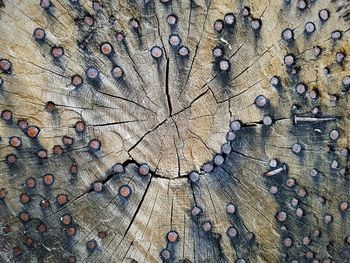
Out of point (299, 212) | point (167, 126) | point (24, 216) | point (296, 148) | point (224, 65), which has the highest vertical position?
point (224, 65)

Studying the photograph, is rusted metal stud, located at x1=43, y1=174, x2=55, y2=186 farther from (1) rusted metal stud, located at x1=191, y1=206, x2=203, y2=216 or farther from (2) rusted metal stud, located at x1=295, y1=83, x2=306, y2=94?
(2) rusted metal stud, located at x1=295, y1=83, x2=306, y2=94

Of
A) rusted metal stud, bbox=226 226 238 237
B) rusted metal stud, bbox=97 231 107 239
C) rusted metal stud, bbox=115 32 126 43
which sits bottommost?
rusted metal stud, bbox=226 226 238 237

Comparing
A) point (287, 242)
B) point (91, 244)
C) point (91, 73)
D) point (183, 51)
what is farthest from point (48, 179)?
point (287, 242)

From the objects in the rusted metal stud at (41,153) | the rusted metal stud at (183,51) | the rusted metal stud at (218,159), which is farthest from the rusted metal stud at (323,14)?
the rusted metal stud at (41,153)

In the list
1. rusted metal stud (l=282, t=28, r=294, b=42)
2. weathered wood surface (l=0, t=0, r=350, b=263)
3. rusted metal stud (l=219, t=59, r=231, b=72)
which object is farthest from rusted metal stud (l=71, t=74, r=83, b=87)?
rusted metal stud (l=282, t=28, r=294, b=42)

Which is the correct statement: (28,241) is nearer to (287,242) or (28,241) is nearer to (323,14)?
(287,242)

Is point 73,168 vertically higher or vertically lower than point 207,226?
higher

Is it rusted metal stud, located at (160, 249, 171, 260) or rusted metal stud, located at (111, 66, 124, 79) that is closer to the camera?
rusted metal stud, located at (111, 66, 124, 79)

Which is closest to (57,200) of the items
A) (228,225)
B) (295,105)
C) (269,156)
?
(228,225)

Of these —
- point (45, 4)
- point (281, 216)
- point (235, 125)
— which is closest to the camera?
point (45, 4)

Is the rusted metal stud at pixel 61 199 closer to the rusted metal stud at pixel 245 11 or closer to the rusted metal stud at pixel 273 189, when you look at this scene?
the rusted metal stud at pixel 273 189
